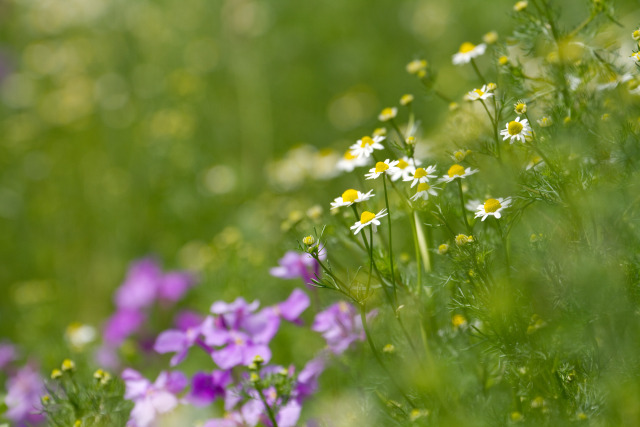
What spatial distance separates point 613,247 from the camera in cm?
114

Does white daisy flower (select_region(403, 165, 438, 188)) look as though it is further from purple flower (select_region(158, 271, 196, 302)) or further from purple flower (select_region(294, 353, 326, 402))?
purple flower (select_region(158, 271, 196, 302))

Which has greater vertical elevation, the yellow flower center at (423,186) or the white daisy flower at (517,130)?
the white daisy flower at (517,130)

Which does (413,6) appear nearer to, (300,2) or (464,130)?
(300,2)

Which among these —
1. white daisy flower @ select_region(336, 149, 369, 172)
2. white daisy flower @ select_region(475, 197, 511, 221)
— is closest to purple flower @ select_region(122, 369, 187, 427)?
white daisy flower @ select_region(336, 149, 369, 172)

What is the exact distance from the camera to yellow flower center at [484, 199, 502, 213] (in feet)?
3.64

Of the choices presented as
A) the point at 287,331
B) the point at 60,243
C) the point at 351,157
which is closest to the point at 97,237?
the point at 60,243

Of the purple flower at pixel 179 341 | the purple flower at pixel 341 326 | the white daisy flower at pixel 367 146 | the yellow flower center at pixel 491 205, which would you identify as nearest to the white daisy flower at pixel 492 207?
the yellow flower center at pixel 491 205

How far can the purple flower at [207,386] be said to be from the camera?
1354mm

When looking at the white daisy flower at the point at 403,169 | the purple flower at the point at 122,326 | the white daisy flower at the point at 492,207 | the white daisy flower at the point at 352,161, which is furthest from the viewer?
the purple flower at the point at 122,326

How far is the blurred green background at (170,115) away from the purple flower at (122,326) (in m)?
0.18

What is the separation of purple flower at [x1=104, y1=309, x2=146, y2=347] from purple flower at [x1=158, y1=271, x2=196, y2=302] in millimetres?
103

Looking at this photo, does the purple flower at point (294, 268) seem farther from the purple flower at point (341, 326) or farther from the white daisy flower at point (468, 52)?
the white daisy flower at point (468, 52)

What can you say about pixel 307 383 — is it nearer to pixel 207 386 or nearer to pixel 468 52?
pixel 207 386

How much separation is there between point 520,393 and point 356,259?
55 cm
